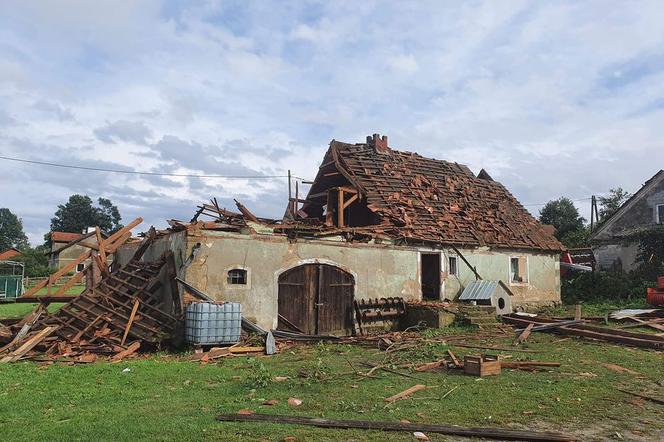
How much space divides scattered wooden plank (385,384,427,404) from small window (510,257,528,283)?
1574 centimetres

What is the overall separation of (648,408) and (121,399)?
839cm

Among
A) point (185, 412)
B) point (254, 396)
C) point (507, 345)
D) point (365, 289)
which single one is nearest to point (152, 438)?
point (185, 412)

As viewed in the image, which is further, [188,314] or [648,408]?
[188,314]

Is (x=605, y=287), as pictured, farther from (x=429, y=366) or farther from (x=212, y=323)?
(x=212, y=323)

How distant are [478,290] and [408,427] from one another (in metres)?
14.3

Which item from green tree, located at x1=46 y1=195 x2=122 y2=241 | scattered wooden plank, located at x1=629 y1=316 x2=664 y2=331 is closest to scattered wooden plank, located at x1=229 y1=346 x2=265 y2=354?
scattered wooden plank, located at x1=629 y1=316 x2=664 y2=331

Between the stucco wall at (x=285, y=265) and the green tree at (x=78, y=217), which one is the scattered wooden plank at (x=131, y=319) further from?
the green tree at (x=78, y=217)

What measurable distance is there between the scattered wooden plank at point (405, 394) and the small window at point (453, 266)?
1191 centimetres

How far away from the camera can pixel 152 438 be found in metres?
5.91

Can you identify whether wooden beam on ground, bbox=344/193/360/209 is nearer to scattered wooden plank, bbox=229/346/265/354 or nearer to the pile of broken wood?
the pile of broken wood

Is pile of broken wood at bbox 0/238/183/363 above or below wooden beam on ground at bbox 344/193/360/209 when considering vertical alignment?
below

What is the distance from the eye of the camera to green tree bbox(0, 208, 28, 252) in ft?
311

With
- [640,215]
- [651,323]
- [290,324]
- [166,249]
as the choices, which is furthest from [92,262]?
[640,215]

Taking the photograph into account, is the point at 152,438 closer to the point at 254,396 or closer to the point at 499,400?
the point at 254,396
